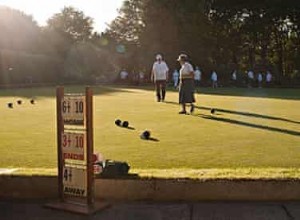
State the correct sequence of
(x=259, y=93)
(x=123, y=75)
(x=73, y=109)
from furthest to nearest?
(x=123, y=75)
(x=259, y=93)
(x=73, y=109)

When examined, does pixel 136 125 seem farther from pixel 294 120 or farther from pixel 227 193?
pixel 227 193

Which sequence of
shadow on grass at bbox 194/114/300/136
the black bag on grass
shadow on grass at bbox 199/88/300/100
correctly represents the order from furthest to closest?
shadow on grass at bbox 199/88/300/100 → shadow on grass at bbox 194/114/300/136 → the black bag on grass

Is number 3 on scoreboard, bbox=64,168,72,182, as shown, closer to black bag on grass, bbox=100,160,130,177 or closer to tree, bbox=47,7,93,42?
black bag on grass, bbox=100,160,130,177

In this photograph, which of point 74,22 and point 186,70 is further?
point 74,22

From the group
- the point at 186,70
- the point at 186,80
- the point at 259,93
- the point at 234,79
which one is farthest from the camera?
the point at 234,79

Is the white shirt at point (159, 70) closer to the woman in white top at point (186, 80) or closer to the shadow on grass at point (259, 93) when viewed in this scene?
the woman in white top at point (186, 80)

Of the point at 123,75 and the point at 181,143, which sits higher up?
the point at 123,75

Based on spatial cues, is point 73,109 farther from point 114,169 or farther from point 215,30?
point 215,30

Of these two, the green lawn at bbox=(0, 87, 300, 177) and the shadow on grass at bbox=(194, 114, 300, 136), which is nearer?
the green lawn at bbox=(0, 87, 300, 177)

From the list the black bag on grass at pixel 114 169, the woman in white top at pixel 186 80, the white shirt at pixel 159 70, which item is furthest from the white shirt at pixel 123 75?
the black bag on grass at pixel 114 169

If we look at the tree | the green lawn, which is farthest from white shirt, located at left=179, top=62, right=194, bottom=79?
the tree

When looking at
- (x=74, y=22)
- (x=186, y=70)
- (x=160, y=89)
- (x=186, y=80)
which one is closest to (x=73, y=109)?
(x=186, y=70)

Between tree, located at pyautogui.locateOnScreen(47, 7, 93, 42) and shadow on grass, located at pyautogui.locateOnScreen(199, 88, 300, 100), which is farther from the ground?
tree, located at pyautogui.locateOnScreen(47, 7, 93, 42)

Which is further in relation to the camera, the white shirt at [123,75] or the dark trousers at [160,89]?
the white shirt at [123,75]
